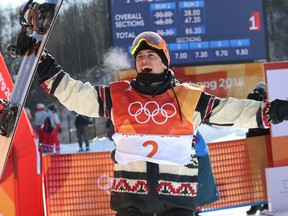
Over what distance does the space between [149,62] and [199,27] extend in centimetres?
1030

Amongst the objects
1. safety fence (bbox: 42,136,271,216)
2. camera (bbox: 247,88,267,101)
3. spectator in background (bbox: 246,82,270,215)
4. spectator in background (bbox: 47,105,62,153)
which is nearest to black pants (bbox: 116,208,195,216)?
safety fence (bbox: 42,136,271,216)

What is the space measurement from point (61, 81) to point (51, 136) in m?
10.5

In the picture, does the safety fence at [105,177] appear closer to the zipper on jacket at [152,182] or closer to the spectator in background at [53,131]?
the zipper on jacket at [152,182]

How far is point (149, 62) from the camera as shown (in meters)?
2.82

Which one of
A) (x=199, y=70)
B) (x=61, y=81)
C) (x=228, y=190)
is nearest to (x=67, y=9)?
(x=199, y=70)

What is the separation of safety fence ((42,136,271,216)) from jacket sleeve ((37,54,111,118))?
2.53m

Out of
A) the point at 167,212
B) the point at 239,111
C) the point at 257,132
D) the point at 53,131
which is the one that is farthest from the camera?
the point at 53,131

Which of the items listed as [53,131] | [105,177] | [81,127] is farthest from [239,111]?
[81,127]

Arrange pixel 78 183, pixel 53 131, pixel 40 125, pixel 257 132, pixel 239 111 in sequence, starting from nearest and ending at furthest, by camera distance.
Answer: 1. pixel 239 111
2. pixel 78 183
3. pixel 257 132
4. pixel 53 131
5. pixel 40 125

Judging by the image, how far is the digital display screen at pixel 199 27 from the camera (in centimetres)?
1248

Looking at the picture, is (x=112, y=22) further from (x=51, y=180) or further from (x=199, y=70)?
(x=51, y=180)

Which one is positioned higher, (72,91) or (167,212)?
(72,91)

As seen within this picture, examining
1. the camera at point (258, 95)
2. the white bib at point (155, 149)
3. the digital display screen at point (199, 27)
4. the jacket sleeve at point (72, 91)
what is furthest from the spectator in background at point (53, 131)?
the white bib at point (155, 149)

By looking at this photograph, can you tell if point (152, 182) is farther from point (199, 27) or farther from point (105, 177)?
point (199, 27)
